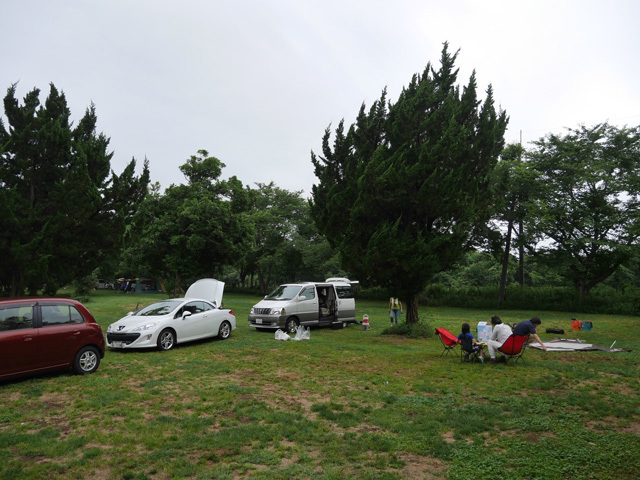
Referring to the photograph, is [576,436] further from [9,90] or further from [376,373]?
[9,90]

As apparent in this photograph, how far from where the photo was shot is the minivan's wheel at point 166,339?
1108cm

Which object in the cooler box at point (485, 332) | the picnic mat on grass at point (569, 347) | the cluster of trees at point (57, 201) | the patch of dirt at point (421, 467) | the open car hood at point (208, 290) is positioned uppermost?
the cluster of trees at point (57, 201)

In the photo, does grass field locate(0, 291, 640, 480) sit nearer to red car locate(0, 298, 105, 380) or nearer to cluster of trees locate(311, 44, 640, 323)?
red car locate(0, 298, 105, 380)

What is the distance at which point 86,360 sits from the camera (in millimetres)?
8164

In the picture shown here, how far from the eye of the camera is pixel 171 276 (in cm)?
2636

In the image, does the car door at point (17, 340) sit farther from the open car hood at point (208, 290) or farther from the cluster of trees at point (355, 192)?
the open car hood at point (208, 290)

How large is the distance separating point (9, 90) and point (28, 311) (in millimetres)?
11539

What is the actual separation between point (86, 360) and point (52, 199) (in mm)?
8055

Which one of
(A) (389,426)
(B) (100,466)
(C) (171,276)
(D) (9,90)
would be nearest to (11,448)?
(B) (100,466)

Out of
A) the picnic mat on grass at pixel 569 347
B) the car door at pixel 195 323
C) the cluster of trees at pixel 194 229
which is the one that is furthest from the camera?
the cluster of trees at pixel 194 229

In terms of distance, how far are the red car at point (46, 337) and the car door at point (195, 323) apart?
3.43 metres

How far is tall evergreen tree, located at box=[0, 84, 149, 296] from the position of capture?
12828 mm

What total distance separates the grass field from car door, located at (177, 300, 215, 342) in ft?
7.32

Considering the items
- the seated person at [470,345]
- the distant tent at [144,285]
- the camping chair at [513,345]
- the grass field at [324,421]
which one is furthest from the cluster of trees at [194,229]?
the distant tent at [144,285]
